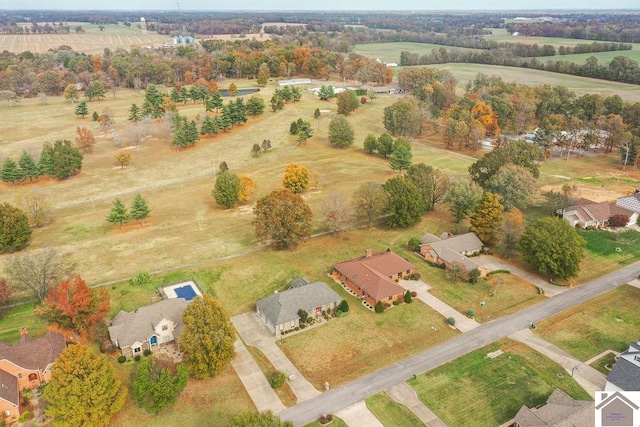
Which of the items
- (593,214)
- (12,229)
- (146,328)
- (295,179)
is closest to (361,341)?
(146,328)

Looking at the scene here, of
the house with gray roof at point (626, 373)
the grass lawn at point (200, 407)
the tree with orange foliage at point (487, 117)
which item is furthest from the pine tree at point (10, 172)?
the tree with orange foliage at point (487, 117)

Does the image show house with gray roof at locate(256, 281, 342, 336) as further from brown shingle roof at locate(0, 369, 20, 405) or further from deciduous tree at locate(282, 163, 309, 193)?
deciduous tree at locate(282, 163, 309, 193)

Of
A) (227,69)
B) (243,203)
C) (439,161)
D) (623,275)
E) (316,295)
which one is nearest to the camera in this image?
(316,295)


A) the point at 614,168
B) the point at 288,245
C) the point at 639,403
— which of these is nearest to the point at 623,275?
the point at 639,403

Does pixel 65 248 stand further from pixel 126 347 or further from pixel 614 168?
pixel 614 168

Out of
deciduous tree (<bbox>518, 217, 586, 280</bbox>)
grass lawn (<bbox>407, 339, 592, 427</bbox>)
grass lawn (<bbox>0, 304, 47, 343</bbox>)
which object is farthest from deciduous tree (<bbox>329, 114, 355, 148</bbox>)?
grass lawn (<bbox>0, 304, 47, 343</bbox>)

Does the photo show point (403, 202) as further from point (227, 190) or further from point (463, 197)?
point (227, 190)

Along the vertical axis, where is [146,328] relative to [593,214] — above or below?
below
